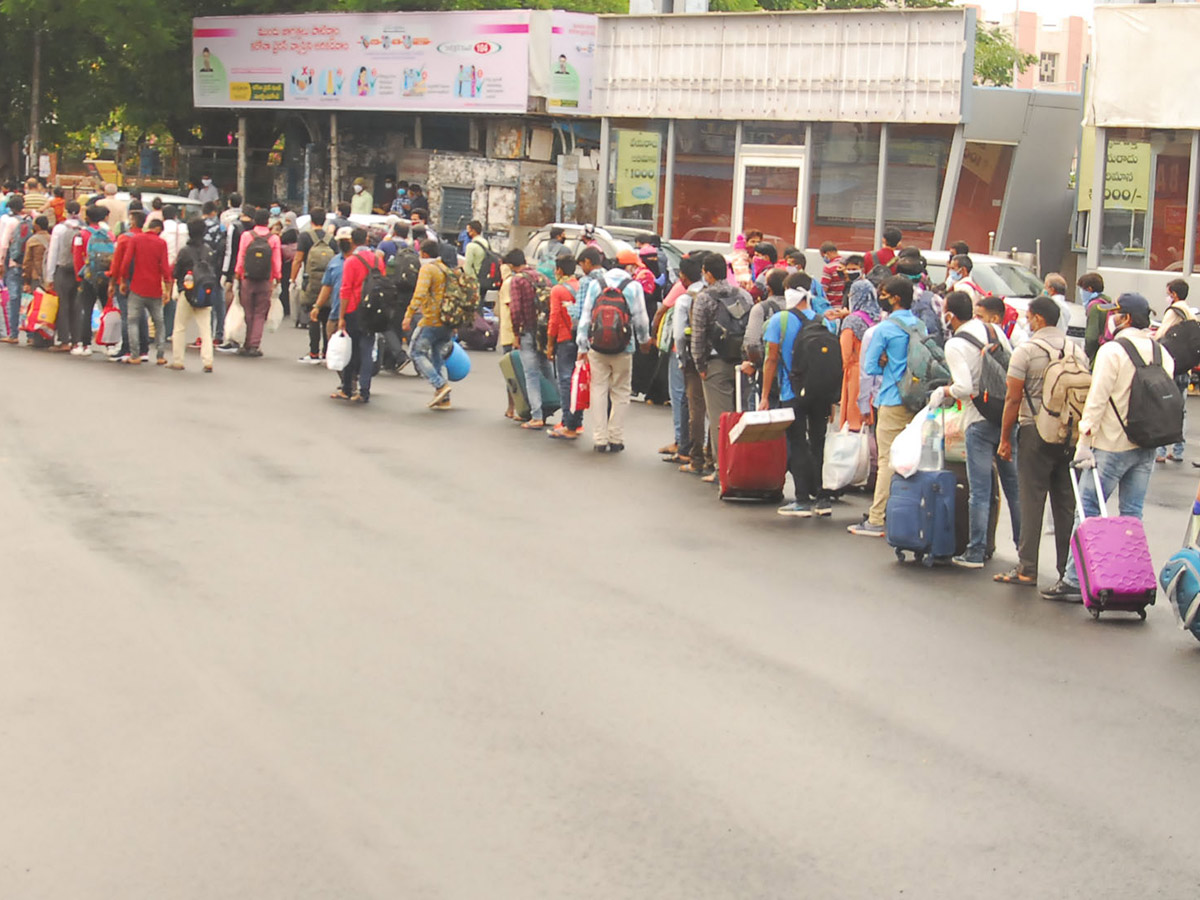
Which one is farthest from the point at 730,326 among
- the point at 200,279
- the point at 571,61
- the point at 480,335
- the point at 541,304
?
the point at 571,61

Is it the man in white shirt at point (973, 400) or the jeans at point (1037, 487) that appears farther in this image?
the man in white shirt at point (973, 400)

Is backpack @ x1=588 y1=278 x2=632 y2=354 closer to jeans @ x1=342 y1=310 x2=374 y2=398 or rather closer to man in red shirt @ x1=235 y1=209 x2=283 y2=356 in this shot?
jeans @ x1=342 y1=310 x2=374 y2=398

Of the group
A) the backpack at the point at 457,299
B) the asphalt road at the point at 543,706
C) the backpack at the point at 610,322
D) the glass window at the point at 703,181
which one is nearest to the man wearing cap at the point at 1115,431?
the asphalt road at the point at 543,706

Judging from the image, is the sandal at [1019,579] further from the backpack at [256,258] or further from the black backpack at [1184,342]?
the backpack at [256,258]

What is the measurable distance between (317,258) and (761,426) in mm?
9919

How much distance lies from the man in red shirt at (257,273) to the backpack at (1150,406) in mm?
13086

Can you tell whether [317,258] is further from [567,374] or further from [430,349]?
[567,374]

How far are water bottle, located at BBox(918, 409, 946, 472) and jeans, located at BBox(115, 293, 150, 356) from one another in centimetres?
1192

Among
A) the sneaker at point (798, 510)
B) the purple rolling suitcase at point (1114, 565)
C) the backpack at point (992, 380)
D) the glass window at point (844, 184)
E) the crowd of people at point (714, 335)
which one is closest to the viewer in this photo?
the purple rolling suitcase at point (1114, 565)

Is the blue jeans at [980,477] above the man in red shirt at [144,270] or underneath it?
underneath

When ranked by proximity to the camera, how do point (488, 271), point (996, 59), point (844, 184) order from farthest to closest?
point (996, 59)
point (844, 184)
point (488, 271)

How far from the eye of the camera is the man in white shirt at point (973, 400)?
10.9m

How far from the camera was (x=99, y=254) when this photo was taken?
67.5ft

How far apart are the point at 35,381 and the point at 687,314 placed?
27.7 ft
